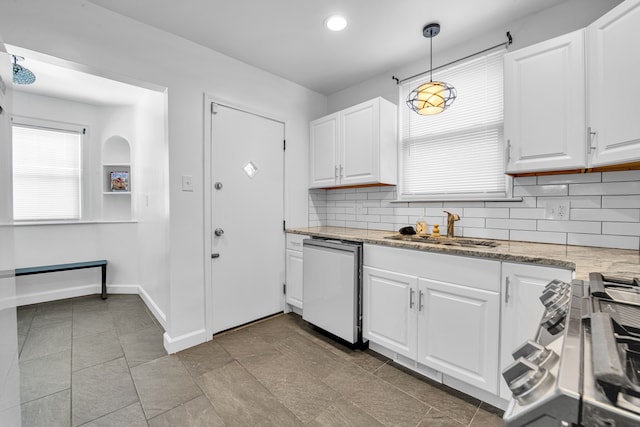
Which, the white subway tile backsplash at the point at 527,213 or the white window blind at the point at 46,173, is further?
the white window blind at the point at 46,173

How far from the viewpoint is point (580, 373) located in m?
0.38

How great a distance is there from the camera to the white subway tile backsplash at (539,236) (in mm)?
1847

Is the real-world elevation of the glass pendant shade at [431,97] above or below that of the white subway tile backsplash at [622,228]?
above

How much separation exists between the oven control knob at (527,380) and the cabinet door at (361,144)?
2192 millimetres

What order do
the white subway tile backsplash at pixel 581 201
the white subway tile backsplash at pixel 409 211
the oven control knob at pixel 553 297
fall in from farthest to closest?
1. the white subway tile backsplash at pixel 409 211
2. the white subway tile backsplash at pixel 581 201
3. the oven control knob at pixel 553 297

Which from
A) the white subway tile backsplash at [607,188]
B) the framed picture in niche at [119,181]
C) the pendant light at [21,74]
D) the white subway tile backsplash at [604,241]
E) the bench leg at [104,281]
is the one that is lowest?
the bench leg at [104,281]

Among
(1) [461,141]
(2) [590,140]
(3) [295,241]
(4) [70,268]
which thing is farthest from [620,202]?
(4) [70,268]

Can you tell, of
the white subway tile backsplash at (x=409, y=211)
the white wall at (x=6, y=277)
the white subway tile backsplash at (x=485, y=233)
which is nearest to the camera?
the white wall at (x=6, y=277)

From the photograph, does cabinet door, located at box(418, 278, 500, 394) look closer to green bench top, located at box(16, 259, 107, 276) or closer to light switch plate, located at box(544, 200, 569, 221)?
light switch plate, located at box(544, 200, 569, 221)

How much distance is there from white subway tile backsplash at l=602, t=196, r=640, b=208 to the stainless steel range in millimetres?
1510

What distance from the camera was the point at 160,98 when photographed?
2570 millimetres

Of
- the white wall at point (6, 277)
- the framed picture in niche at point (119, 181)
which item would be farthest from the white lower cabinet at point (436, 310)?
the framed picture in niche at point (119, 181)

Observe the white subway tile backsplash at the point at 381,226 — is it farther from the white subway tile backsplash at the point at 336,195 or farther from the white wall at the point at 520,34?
the white wall at the point at 520,34

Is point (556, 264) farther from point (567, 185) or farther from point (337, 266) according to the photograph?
point (337, 266)
